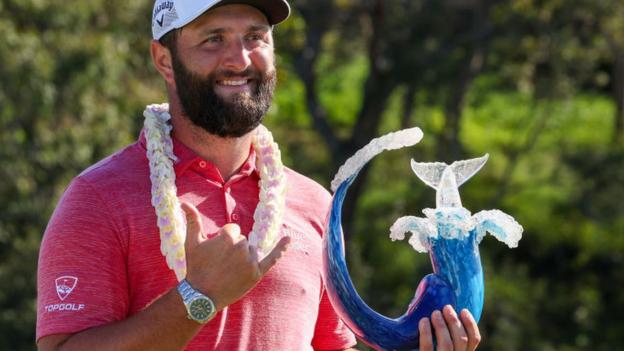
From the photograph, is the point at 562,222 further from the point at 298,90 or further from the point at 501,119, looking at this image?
the point at 298,90

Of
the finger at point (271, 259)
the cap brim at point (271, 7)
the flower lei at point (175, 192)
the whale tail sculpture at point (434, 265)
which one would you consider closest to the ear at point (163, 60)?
the flower lei at point (175, 192)

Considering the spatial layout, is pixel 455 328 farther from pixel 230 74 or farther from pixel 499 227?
pixel 230 74

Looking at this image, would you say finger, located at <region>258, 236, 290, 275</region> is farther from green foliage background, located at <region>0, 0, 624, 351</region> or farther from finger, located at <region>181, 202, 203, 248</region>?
green foliage background, located at <region>0, 0, 624, 351</region>

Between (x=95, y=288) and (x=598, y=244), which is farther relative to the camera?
(x=598, y=244)

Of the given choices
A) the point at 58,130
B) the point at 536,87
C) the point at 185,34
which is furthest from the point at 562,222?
the point at 185,34

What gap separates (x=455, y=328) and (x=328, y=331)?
1.83ft

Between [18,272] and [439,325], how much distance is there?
24.5 feet

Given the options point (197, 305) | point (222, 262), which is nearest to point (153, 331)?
point (197, 305)

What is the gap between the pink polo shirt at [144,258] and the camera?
2600 mm

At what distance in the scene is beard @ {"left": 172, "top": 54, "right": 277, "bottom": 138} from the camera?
9.15 feet

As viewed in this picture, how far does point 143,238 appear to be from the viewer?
2.69m

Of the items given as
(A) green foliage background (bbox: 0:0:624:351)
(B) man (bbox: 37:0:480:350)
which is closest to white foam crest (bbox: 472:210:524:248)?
(B) man (bbox: 37:0:480:350)

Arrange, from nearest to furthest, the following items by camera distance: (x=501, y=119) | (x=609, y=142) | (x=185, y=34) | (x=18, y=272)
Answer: (x=185, y=34)
(x=18, y=272)
(x=609, y=142)
(x=501, y=119)

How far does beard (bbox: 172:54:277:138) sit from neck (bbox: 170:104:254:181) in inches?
2.0
